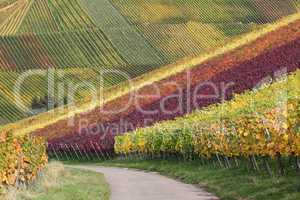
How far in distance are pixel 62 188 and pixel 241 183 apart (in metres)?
6.79

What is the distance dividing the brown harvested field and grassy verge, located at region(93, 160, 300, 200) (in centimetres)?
3098

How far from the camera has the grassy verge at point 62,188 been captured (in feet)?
90.0

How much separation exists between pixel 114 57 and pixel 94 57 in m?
2.80

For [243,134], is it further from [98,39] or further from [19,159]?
[98,39]

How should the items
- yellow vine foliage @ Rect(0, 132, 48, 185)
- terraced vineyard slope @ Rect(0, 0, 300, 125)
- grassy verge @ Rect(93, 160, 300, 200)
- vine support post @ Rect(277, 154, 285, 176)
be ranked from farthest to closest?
1. terraced vineyard slope @ Rect(0, 0, 300, 125)
2. vine support post @ Rect(277, 154, 285, 176)
3. yellow vine foliage @ Rect(0, 132, 48, 185)
4. grassy verge @ Rect(93, 160, 300, 200)

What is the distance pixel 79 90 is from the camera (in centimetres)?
10675

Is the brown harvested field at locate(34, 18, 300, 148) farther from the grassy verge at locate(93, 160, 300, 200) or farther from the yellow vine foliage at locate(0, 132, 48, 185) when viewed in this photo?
the yellow vine foliage at locate(0, 132, 48, 185)

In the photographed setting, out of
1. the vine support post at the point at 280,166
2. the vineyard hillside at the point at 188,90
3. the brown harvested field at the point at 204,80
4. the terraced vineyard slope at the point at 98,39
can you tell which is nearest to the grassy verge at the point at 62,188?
the vine support post at the point at 280,166

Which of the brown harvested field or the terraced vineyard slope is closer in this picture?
the brown harvested field

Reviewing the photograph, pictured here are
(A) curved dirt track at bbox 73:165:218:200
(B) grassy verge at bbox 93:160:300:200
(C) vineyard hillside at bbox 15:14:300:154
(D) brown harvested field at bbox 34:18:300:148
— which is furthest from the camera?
(D) brown harvested field at bbox 34:18:300:148

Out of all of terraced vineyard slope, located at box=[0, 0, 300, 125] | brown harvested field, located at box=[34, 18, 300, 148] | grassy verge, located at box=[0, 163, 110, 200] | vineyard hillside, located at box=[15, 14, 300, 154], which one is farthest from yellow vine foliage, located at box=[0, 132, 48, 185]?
terraced vineyard slope, located at box=[0, 0, 300, 125]

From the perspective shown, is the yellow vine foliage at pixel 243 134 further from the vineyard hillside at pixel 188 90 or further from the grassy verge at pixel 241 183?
the vineyard hillside at pixel 188 90

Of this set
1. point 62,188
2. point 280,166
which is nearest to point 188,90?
point 62,188

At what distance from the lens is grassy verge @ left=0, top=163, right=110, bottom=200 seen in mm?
27422
